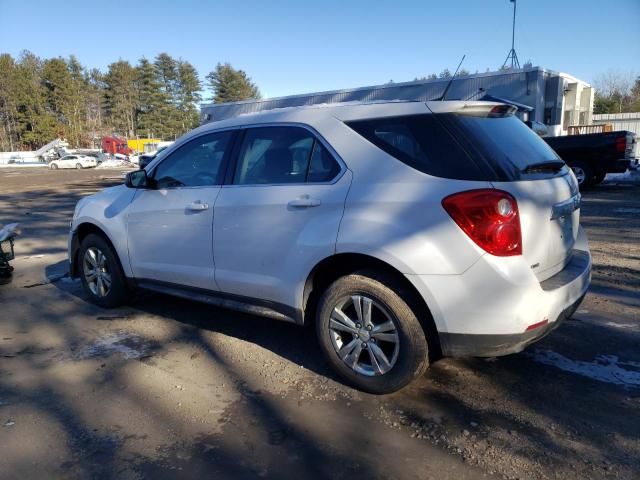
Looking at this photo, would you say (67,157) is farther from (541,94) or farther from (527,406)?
(527,406)

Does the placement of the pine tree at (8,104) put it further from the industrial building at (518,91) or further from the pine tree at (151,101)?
the industrial building at (518,91)

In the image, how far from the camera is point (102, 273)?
4977mm

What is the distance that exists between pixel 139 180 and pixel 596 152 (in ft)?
41.3

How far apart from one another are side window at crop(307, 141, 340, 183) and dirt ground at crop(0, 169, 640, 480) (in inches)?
54.9

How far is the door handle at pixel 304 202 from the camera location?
3.24 meters

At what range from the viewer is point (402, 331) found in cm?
297

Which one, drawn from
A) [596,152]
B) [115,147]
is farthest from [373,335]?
[115,147]

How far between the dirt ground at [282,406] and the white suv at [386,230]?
1.30 feet

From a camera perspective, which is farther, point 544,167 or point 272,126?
point 272,126

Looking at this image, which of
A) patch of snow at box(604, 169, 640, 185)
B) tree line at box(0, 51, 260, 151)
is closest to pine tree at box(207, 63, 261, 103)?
tree line at box(0, 51, 260, 151)

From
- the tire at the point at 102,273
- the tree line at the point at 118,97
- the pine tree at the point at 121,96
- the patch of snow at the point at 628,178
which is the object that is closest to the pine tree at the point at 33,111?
the tree line at the point at 118,97

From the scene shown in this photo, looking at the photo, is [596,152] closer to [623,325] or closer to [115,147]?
[623,325]

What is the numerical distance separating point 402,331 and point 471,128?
1292 mm

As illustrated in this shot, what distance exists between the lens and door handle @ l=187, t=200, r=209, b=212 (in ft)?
12.7
